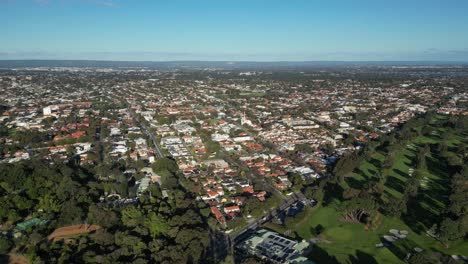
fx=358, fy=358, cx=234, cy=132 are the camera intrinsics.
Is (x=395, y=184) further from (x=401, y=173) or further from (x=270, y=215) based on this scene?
(x=270, y=215)

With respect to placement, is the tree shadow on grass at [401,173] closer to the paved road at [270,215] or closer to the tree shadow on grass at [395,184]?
the tree shadow on grass at [395,184]

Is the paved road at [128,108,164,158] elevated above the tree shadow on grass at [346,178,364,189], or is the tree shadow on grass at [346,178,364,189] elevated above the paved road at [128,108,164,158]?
the paved road at [128,108,164,158]

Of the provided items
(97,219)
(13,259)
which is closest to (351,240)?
(97,219)

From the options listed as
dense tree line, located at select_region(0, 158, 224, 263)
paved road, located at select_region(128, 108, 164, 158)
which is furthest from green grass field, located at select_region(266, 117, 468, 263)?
paved road, located at select_region(128, 108, 164, 158)

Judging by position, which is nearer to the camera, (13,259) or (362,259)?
(13,259)

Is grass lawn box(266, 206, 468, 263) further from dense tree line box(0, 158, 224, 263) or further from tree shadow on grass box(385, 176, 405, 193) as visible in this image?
tree shadow on grass box(385, 176, 405, 193)

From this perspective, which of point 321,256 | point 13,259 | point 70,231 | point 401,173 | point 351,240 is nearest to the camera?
point 13,259

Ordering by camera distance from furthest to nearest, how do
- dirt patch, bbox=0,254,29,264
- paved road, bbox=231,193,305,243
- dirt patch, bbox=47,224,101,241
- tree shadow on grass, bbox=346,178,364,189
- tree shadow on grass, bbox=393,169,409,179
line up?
tree shadow on grass, bbox=393,169,409,179, tree shadow on grass, bbox=346,178,364,189, paved road, bbox=231,193,305,243, dirt patch, bbox=47,224,101,241, dirt patch, bbox=0,254,29,264

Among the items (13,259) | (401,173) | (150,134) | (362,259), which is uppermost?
(150,134)
